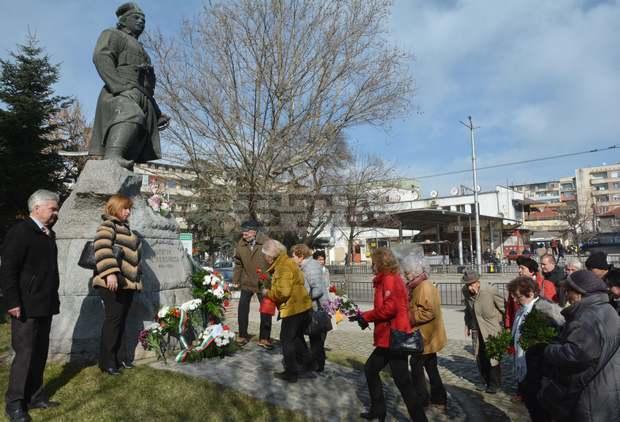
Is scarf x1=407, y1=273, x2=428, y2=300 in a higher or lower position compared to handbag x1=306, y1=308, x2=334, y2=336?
higher

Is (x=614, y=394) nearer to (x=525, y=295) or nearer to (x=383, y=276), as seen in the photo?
(x=525, y=295)

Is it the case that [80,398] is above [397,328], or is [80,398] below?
below

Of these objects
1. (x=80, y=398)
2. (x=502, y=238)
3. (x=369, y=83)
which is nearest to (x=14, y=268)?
(x=80, y=398)

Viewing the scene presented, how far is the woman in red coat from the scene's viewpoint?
14.1 feet

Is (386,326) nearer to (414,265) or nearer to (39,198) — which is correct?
(414,265)

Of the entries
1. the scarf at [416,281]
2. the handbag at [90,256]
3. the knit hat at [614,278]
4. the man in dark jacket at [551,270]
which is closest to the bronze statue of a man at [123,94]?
the handbag at [90,256]

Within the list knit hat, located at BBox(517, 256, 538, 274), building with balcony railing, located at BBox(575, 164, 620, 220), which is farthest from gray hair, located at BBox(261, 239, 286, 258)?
building with balcony railing, located at BBox(575, 164, 620, 220)

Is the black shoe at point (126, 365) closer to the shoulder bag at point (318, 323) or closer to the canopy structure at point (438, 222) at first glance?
the shoulder bag at point (318, 323)

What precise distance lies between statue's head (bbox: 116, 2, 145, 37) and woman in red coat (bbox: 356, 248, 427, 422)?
17.4 feet

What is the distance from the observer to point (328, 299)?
6.58m

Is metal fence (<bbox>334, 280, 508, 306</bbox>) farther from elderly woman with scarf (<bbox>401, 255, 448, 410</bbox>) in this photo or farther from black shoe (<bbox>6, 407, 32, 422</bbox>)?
black shoe (<bbox>6, 407, 32, 422</bbox>)

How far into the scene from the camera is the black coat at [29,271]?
3.77 metres

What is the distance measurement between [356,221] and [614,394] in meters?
31.2

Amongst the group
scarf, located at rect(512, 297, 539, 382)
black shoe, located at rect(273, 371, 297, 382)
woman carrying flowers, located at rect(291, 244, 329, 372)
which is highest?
woman carrying flowers, located at rect(291, 244, 329, 372)
